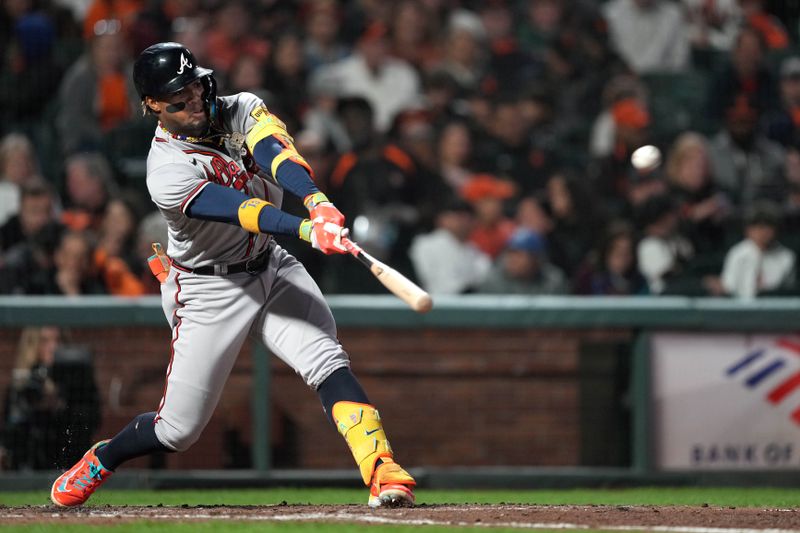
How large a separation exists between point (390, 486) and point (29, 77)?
5.99 metres

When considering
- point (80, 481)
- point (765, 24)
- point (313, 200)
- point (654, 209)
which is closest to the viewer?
point (313, 200)

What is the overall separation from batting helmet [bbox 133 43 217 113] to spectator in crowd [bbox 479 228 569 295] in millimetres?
3650

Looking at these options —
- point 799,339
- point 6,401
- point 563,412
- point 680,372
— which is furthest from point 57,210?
point 799,339

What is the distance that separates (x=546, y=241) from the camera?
26.8 ft

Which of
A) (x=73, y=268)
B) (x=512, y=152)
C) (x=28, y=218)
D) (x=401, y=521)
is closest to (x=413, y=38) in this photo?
(x=512, y=152)

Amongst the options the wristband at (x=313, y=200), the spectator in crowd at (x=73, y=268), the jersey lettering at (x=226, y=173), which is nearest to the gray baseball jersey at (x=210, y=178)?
the jersey lettering at (x=226, y=173)

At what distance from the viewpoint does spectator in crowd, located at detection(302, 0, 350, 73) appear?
9.51 m

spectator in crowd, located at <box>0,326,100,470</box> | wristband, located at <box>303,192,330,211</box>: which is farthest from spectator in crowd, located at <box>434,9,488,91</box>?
wristband, located at <box>303,192,330,211</box>

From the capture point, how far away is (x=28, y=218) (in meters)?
7.42

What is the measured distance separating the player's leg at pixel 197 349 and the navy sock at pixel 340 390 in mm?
347

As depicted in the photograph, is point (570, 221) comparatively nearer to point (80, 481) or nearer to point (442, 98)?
point (442, 98)

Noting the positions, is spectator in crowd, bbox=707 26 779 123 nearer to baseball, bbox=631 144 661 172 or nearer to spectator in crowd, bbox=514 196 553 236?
baseball, bbox=631 144 661 172

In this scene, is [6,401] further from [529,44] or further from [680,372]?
[529,44]

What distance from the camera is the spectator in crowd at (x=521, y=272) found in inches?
295
